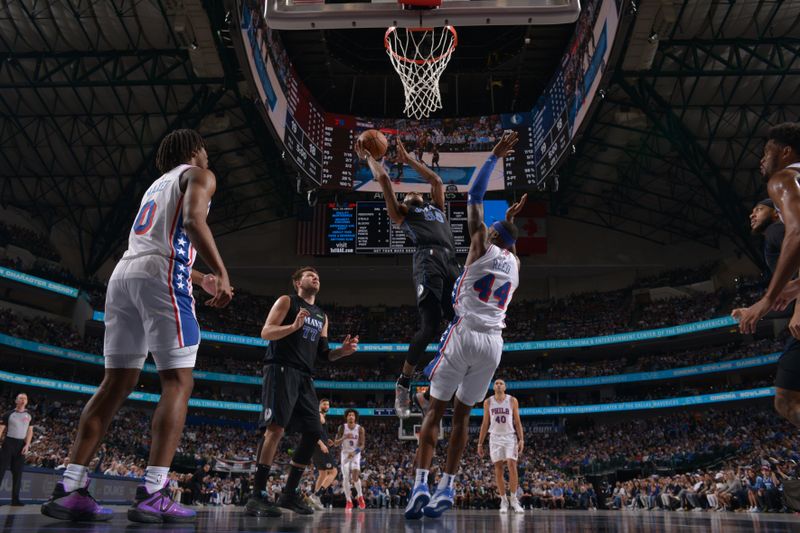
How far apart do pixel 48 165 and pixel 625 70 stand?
23.1m

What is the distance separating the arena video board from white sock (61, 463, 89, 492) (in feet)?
38.1

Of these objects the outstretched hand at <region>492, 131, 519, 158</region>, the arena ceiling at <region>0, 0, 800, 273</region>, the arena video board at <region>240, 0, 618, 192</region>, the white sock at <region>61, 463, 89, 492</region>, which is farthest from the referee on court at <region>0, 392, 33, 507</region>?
the arena ceiling at <region>0, 0, 800, 273</region>

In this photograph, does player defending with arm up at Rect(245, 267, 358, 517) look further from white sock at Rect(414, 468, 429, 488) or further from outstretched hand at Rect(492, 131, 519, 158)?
outstretched hand at Rect(492, 131, 519, 158)

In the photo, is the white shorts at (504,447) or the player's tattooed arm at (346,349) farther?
the white shorts at (504,447)

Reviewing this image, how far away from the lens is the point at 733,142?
2444cm

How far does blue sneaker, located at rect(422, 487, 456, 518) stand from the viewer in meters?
4.83

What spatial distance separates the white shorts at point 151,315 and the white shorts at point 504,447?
7.09 m

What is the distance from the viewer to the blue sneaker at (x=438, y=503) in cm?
483

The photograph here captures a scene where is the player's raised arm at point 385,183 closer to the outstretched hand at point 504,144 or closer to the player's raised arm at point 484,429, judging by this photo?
the outstretched hand at point 504,144

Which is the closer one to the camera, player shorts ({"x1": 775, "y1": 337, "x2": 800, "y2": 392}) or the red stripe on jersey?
the red stripe on jersey

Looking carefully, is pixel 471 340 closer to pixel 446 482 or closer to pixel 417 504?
pixel 446 482

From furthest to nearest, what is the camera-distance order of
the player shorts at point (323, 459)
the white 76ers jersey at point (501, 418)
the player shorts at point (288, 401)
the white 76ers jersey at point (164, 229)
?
the player shorts at point (323, 459) → the white 76ers jersey at point (501, 418) → the player shorts at point (288, 401) → the white 76ers jersey at point (164, 229)

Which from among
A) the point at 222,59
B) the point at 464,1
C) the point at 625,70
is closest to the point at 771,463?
the point at 625,70

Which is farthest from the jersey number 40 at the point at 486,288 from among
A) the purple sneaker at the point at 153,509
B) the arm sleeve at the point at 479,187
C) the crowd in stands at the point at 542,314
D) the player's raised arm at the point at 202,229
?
the crowd in stands at the point at 542,314
